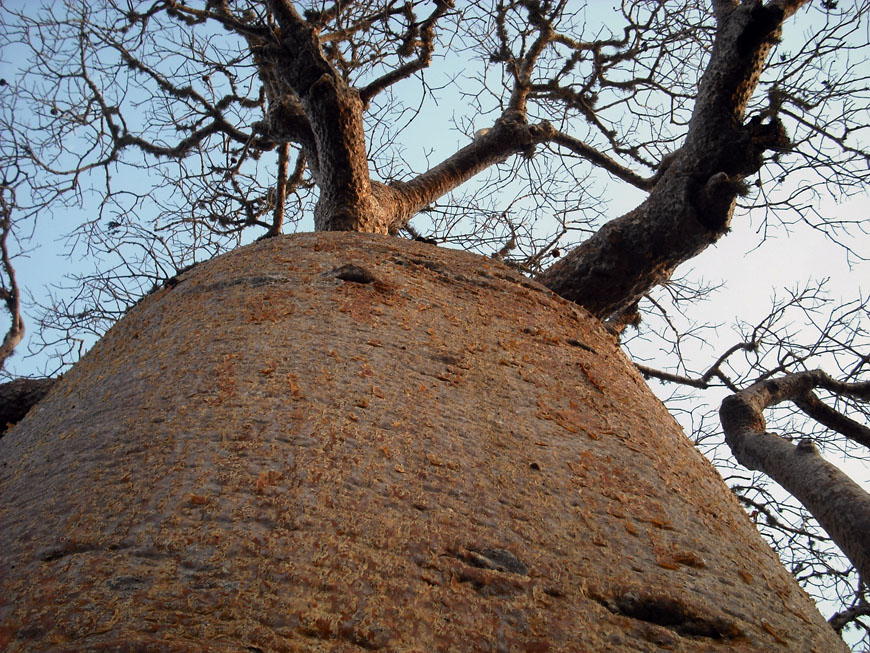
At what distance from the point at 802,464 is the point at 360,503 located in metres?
2.19

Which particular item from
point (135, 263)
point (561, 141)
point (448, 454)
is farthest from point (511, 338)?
point (561, 141)

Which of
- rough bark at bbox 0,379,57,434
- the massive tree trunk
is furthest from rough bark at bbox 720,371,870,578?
rough bark at bbox 0,379,57,434

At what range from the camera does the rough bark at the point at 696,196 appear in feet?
6.89

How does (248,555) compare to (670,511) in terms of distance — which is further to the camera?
(670,511)

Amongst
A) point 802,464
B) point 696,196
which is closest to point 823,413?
point 802,464

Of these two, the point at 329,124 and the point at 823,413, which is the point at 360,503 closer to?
the point at 329,124

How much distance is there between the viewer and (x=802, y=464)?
7.57ft

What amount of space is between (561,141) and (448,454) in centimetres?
377

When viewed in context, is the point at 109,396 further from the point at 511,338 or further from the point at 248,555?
the point at 511,338

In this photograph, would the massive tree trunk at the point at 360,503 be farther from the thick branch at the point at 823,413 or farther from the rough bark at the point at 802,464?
the thick branch at the point at 823,413

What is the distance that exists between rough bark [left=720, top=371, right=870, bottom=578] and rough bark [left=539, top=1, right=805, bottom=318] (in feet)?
3.03

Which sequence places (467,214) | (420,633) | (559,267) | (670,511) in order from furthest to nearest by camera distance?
1. (467,214)
2. (559,267)
3. (670,511)
4. (420,633)

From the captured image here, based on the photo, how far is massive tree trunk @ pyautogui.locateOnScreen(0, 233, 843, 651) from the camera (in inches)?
24.3

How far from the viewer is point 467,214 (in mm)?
4023
